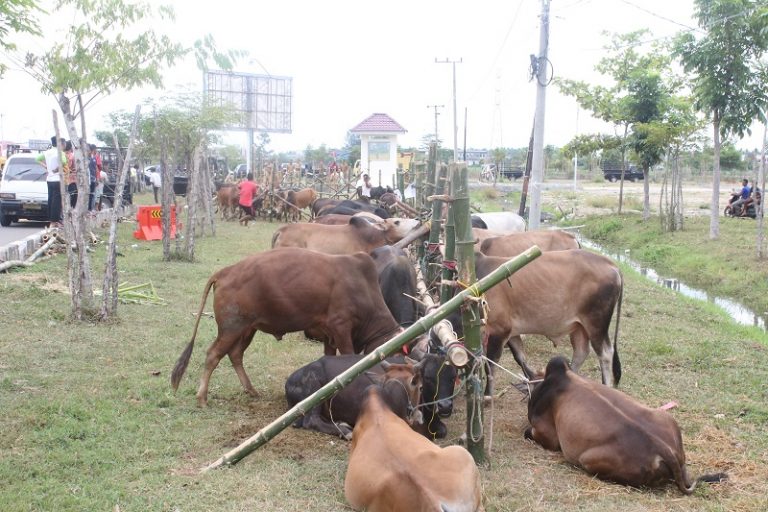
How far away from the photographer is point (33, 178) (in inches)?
774

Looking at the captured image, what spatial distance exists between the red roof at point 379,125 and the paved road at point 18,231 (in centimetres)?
1882

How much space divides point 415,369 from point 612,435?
149cm

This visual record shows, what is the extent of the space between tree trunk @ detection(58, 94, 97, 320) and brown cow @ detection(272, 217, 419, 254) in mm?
3137

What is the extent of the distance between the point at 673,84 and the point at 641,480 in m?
21.8

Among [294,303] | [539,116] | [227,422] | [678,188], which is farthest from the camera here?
[678,188]

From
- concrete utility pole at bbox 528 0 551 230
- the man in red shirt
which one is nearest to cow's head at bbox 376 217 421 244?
concrete utility pole at bbox 528 0 551 230

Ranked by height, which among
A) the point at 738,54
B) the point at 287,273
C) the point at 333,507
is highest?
the point at 738,54

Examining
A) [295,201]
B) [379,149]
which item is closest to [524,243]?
[295,201]

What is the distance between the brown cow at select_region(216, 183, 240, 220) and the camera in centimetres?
2652

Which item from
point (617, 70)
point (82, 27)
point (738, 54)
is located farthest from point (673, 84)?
point (82, 27)

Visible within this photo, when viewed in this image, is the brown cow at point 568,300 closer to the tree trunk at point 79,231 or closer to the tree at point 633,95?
the tree trunk at point 79,231

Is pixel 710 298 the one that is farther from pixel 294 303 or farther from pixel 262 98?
pixel 262 98

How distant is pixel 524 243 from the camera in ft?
32.7

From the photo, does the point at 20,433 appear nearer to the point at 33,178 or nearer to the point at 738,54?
the point at 33,178
